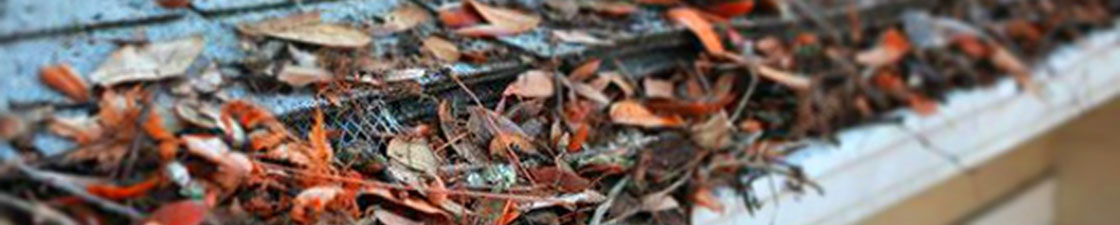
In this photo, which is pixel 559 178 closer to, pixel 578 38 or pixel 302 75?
pixel 302 75

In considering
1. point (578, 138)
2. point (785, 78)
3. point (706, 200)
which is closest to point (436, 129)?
point (578, 138)

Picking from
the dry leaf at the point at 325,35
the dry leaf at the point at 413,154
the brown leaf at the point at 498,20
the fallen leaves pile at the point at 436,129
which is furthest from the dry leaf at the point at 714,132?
the dry leaf at the point at 413,154

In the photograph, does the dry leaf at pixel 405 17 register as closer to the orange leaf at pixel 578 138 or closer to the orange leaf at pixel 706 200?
the orange leaf at pixel 578 138

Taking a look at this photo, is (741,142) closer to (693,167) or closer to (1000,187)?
(693,167)

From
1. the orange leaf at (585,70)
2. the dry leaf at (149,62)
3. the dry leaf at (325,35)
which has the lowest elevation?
the dry leaf at (149,62)

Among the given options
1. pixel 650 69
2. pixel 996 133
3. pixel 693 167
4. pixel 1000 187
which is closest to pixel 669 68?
pixel 650 69

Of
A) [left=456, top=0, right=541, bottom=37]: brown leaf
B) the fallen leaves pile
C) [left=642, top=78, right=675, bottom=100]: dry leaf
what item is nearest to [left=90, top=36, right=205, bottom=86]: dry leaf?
the fallen leaves pile
